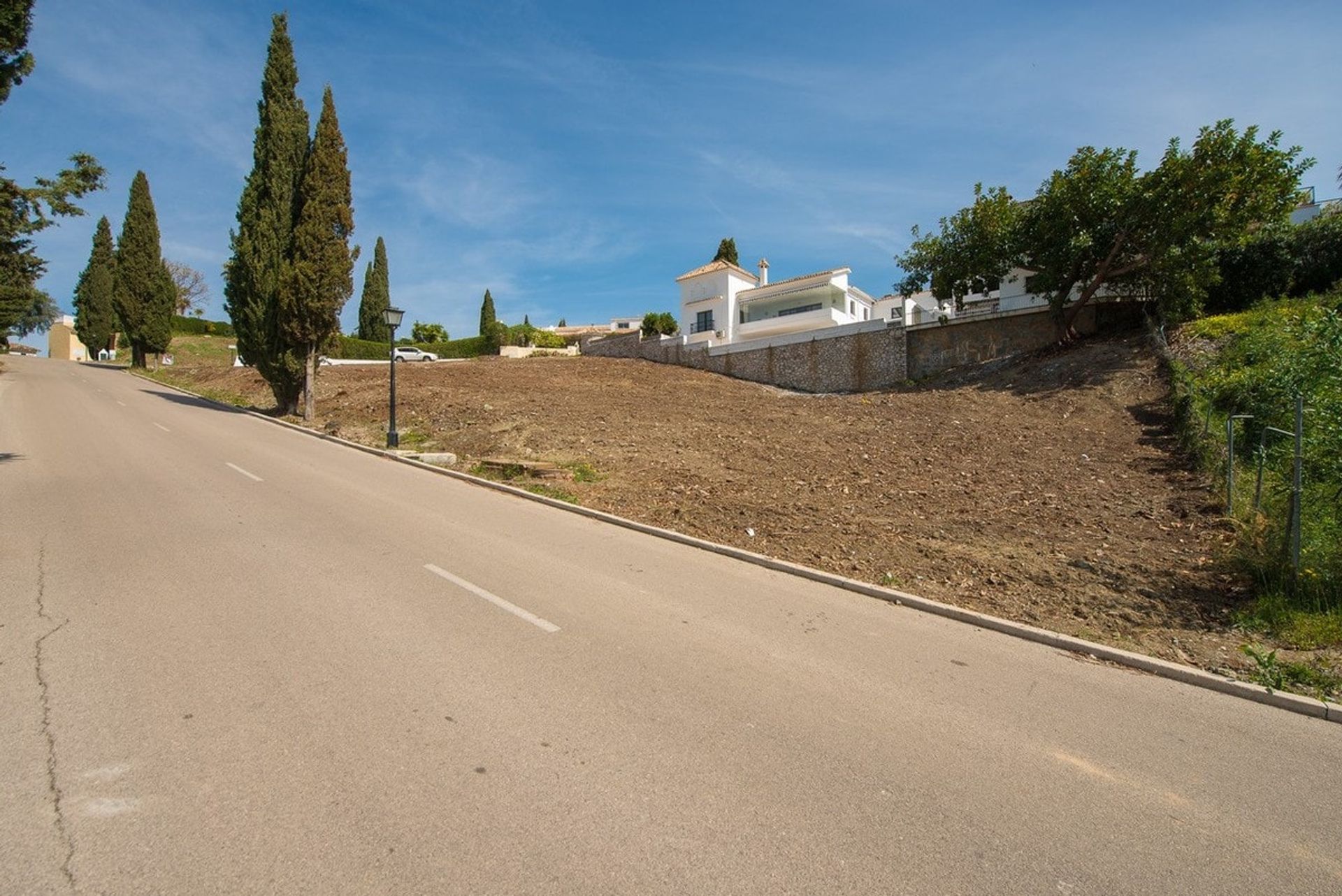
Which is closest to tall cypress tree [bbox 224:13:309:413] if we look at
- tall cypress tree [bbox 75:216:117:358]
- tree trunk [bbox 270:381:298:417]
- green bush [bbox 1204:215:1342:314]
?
tree trunk [bbox 270:381:298:417]

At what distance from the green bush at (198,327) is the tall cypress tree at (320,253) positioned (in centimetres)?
4550

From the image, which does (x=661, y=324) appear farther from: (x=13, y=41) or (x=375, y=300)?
(x=13, y=41)

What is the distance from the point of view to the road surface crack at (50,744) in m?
2.61

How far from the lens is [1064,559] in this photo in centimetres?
794

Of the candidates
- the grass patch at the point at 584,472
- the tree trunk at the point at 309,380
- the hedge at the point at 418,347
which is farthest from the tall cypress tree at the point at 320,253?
the hedge at the point at 418,347

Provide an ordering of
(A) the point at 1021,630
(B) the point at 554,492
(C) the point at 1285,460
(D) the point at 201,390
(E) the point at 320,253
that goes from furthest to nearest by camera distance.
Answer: (D) the point at 201,390 < (E) the point at 320,253 < (B) the point at 554,492 < (C) the point at 1285,460 < (A) the point at 1021,630

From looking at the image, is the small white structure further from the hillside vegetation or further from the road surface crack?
the road surface crack

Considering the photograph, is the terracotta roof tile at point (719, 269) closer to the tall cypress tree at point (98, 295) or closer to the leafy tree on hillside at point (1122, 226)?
the leafy tree on hillside at point (1122, 226)

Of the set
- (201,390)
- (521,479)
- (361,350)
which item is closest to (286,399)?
(201,390)

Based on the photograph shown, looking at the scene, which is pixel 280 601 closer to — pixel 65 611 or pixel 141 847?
pixel 65 611

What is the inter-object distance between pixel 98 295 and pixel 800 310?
5521 cm

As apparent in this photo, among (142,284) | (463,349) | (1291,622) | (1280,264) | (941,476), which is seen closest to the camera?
(1291,622)

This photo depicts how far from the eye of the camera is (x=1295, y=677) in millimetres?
5102

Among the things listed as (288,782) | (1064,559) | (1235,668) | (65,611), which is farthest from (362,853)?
(1064,559)
